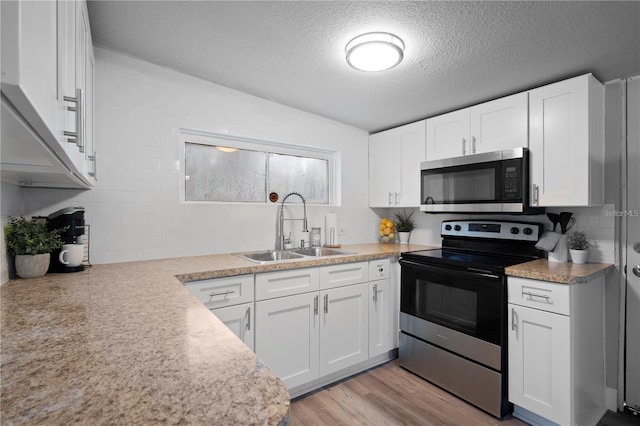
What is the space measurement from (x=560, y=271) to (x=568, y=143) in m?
0.78

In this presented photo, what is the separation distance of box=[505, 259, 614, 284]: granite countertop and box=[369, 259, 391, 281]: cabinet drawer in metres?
0.90

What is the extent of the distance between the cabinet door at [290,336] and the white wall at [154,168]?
27.3 inches

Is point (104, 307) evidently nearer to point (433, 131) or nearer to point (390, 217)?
point (433, 131)

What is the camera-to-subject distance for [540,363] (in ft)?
5.85

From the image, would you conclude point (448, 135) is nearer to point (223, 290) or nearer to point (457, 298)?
point (457, 298)

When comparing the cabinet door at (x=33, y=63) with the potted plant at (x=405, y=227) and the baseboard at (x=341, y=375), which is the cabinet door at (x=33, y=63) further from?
the potted plant at (x=405, y=227)

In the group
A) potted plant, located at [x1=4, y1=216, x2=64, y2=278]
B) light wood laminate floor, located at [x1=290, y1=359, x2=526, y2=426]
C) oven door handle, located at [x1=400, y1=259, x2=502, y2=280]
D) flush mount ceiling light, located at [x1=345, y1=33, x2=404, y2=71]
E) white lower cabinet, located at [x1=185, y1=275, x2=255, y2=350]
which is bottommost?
light wood laminate floor, located at [x1=290, y1=359, x2=526, y2=426]

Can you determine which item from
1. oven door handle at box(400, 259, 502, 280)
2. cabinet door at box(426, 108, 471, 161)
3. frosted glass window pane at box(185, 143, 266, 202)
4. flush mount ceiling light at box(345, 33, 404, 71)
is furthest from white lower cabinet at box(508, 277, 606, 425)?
frosted glass window pane at box(185, 143, 266, 202)

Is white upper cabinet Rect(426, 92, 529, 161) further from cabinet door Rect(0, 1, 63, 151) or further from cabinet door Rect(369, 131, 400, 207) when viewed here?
cabinet door Rect(0, 1, 63, 151)

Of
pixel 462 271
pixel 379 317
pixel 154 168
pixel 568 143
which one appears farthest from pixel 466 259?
pixel 154 168

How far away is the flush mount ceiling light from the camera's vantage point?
5.42 ft

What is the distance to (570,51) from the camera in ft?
5.69

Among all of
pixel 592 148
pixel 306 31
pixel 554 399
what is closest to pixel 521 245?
pixel 592 148

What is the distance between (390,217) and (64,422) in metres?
3.25
